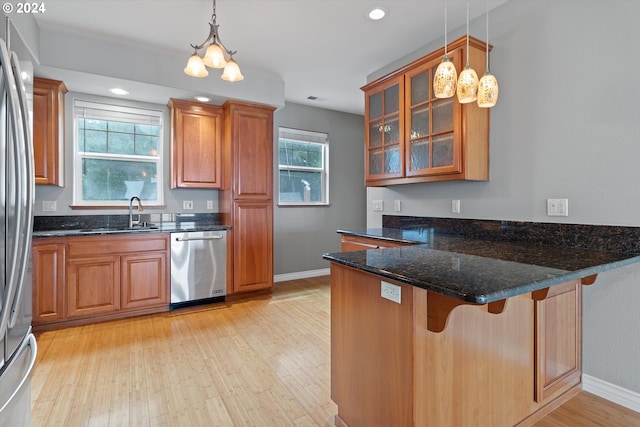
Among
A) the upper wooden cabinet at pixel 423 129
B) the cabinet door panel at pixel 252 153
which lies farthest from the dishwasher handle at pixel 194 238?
the upper wooden cabinet at pixel 423 129

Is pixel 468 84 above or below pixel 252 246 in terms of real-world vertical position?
above

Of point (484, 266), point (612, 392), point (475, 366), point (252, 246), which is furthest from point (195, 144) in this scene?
point (612, 392)

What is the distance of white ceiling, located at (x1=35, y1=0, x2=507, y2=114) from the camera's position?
98.6 inches

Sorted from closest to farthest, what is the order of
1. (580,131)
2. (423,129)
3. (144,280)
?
(580,131)
(423,129)
(144,280)

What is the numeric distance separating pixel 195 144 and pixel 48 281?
199 centimetres

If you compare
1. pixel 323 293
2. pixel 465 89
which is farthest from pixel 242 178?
pixel 465 89

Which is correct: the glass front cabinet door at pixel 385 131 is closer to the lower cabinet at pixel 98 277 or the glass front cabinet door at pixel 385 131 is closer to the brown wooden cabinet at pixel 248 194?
the brown wooden cabinet at pixel 248 194

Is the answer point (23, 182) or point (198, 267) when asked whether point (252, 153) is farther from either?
point (23, 182)

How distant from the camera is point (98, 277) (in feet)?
10.3

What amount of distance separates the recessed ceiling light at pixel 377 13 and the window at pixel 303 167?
239 centimetres

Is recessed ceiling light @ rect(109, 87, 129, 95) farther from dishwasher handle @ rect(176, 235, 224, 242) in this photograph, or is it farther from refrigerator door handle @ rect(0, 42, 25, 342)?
refrigerator door handle @ rect(0, 42, 25, 342)

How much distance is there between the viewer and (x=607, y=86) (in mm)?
1887

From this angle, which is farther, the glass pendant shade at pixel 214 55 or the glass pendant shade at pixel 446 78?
the glass pendant shade at pixel 214 55

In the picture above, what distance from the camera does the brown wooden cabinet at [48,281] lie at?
114 inches
